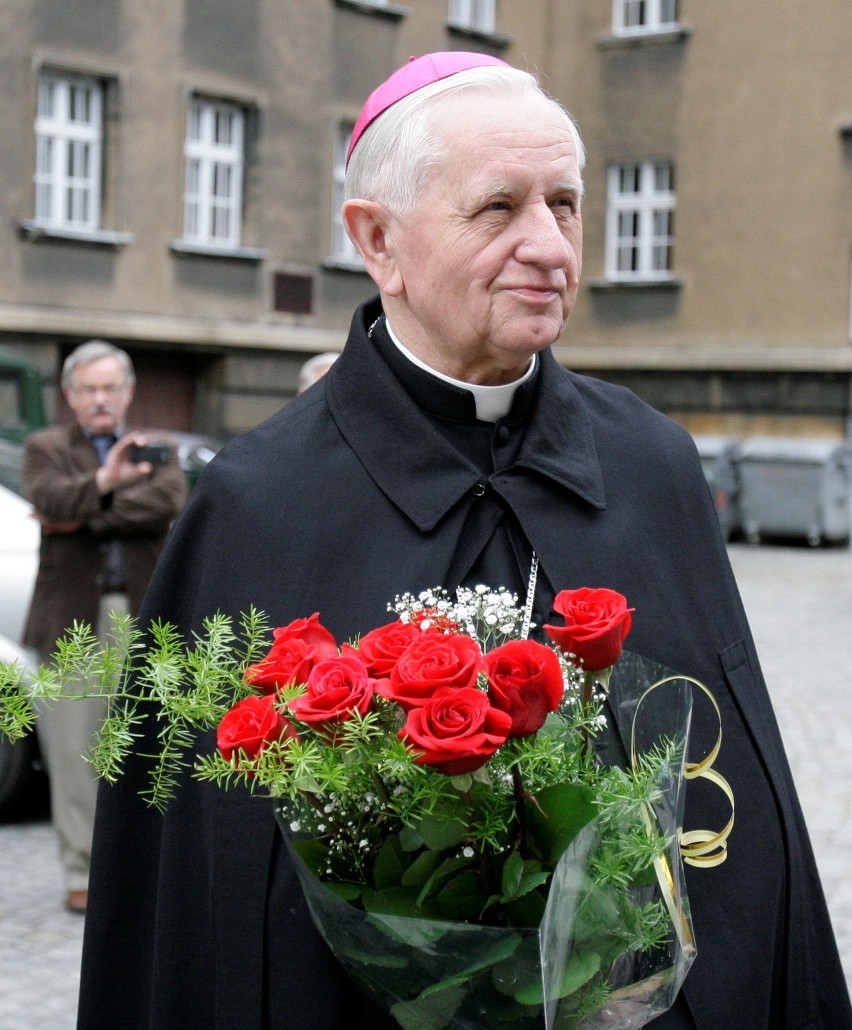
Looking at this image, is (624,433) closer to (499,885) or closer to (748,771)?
(748,771)

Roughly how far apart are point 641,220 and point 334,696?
2411 cm

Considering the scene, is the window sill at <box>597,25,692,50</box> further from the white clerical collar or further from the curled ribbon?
the curled ribbon

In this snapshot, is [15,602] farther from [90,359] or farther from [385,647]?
[385,647]

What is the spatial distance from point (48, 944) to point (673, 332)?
20280mm

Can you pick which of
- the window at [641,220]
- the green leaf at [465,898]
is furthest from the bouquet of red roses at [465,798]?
the window at [641,220]

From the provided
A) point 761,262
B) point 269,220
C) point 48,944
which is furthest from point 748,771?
point 761,262

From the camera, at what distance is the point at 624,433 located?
102 inches

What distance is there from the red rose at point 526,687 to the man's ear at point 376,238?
36.9 inches

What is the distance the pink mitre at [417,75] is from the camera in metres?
2.38

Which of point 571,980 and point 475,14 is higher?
point 475,14

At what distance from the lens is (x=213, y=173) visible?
20797mm

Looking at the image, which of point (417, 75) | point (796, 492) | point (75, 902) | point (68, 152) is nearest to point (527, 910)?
point (417, 75)

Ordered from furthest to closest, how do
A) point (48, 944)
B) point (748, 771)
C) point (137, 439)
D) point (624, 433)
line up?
point (137, 439), point (48, 944), point (624, 433), point (748, 771)

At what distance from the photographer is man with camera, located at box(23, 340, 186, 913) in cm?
588
